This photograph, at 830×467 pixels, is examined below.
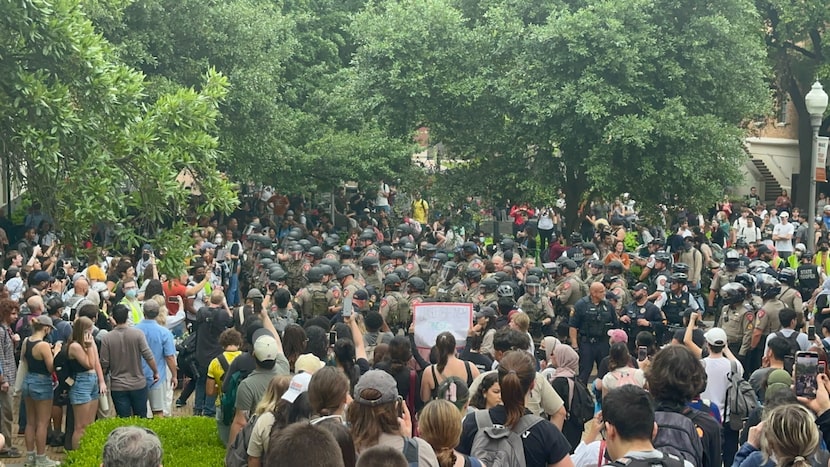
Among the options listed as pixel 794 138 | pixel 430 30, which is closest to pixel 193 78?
pixel 430 30

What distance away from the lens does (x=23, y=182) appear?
14992mm

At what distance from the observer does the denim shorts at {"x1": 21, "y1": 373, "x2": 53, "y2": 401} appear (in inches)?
453

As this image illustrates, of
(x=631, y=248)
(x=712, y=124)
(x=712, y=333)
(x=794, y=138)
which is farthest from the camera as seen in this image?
(x=794, y=138)

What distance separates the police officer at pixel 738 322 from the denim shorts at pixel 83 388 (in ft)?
23.6

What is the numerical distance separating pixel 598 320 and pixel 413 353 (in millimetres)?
3653

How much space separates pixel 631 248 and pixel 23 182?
16.5 metres

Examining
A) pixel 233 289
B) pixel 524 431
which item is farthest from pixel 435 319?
pixel 233 289

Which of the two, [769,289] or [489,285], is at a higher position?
[769,289]

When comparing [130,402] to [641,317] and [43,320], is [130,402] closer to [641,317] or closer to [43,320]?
[43,320]

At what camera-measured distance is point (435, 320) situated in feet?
38.5

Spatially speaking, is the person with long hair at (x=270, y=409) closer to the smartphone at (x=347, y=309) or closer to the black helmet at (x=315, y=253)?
the smartphone at (x=347, y=309)

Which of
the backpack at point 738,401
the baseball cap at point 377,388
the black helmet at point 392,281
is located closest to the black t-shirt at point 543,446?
the baseball cap at point 377,388

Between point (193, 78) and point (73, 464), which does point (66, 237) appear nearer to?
point (73, 464)

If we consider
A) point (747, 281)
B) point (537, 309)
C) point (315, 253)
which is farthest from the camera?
point (315, 253)
